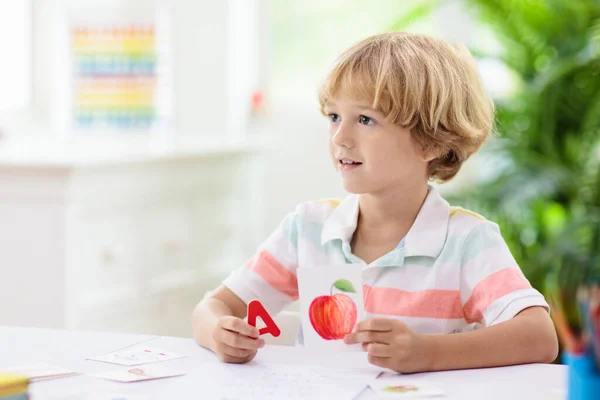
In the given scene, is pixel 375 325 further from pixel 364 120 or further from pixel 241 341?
pixel 364 120

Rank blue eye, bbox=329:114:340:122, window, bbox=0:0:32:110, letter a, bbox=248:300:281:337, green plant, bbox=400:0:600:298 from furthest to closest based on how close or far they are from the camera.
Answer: window, bbox=0:0:32:110
green plant, bbox=400:0:600:298
blue eye, bbox=329:114:340:122
letter a, bbox=248:300:281:337

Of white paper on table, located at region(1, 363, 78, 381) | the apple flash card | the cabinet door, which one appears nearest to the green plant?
the cabinet door

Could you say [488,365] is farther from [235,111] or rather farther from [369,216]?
[235,111]

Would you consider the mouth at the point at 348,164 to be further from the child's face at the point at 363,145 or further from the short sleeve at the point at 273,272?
the short sleeve at the point at 273,272

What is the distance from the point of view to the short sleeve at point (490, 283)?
150 cm

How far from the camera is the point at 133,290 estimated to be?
11.0 feet

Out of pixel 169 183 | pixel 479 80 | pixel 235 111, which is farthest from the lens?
pixel 235 111

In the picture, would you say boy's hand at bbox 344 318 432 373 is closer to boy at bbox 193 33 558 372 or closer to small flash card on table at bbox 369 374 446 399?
small flash card on table at bbox 369 374 446 399

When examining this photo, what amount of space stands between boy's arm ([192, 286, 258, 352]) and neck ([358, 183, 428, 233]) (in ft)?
0.93

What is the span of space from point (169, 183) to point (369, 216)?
1.95m

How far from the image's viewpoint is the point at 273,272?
5.72 feet

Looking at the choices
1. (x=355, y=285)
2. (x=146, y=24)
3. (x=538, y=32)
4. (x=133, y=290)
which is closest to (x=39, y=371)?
(x=355, y=285)

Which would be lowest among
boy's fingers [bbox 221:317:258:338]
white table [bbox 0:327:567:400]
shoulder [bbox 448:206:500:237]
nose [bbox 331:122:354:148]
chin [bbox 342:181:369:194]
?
white table [bbox 0:327:567:400]

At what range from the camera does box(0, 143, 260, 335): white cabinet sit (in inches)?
115
